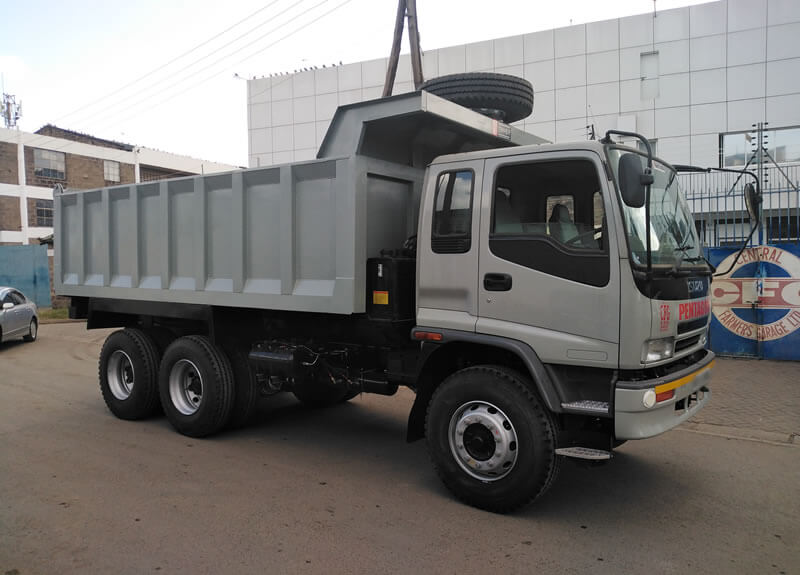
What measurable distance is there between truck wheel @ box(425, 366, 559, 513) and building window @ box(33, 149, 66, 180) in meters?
41.7

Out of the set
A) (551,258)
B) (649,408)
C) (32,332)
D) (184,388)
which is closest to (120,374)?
(184,388)

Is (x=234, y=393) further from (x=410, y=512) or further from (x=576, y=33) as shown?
(x=576, y=33)

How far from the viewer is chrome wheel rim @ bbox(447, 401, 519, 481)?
4.38 m

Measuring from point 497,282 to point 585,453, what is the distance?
133cm

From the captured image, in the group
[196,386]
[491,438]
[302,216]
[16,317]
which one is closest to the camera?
[491,438]

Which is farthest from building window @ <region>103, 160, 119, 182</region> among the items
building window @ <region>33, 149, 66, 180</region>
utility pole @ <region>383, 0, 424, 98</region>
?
utility pole @ <region>383, 0, 424, 98</region>

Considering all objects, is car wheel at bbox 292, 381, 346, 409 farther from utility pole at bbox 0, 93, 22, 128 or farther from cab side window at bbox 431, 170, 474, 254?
utility pole at bbox 0, 93, 22, 128

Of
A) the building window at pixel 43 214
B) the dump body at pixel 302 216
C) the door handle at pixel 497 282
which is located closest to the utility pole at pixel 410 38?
the dump body at pixel 302 216

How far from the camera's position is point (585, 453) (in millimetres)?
4082

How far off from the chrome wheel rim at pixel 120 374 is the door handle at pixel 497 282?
16.1 feet

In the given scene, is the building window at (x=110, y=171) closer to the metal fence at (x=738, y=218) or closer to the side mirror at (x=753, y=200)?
the metal fence at (x=738, y=218)

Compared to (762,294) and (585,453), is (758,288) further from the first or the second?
(585,453)

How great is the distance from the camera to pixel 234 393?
21.2ft

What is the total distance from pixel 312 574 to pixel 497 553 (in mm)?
1172
